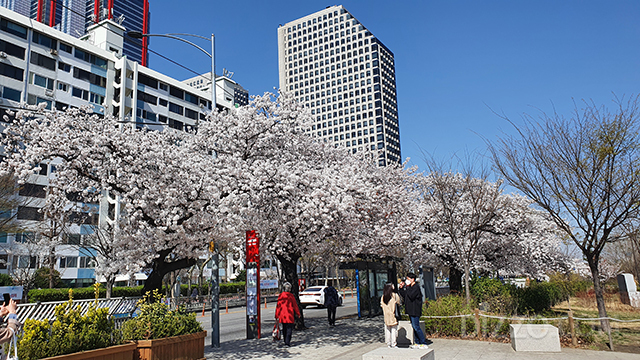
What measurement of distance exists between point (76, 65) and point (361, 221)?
4925 centimetres

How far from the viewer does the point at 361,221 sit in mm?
17531

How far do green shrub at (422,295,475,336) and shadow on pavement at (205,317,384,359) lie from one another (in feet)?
5.59

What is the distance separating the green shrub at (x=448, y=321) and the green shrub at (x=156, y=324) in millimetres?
7655

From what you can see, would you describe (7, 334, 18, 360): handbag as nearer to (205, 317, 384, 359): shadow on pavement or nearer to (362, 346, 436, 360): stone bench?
(205, 317, 384, 359): shadow on pavement

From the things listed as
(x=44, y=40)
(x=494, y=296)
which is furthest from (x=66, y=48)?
(x=494, y=296)

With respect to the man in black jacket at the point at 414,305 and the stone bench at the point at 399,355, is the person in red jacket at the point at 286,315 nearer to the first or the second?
the man in black jacket at the point at 414,305

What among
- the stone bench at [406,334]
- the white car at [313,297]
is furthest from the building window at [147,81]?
the stone bench at [406,334]

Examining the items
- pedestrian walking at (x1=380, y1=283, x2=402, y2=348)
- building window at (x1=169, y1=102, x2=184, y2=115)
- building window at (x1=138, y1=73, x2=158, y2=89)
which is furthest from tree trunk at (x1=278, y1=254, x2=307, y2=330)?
building window at (x1=169, y1=102, x2=184, y2=115)

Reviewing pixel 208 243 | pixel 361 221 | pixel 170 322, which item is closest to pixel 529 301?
pixel 361 221

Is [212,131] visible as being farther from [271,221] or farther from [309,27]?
[309,27]

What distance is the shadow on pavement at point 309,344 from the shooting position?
37.2 feet

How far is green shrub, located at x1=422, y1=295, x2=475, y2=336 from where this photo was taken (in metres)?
13.4

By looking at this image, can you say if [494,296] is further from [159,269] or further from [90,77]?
[90,77]

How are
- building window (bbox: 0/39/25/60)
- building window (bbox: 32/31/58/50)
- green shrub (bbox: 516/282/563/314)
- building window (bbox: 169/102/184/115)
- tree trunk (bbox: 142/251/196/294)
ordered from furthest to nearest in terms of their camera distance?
building window (bbox: 169/102/184/115), building window (bbox: 32/31/58/50), building window (bbox: 0/39/25/60), green shrub (bbox: 516/282/563/314), tree trunk (bbox: 142/251/196/294)
